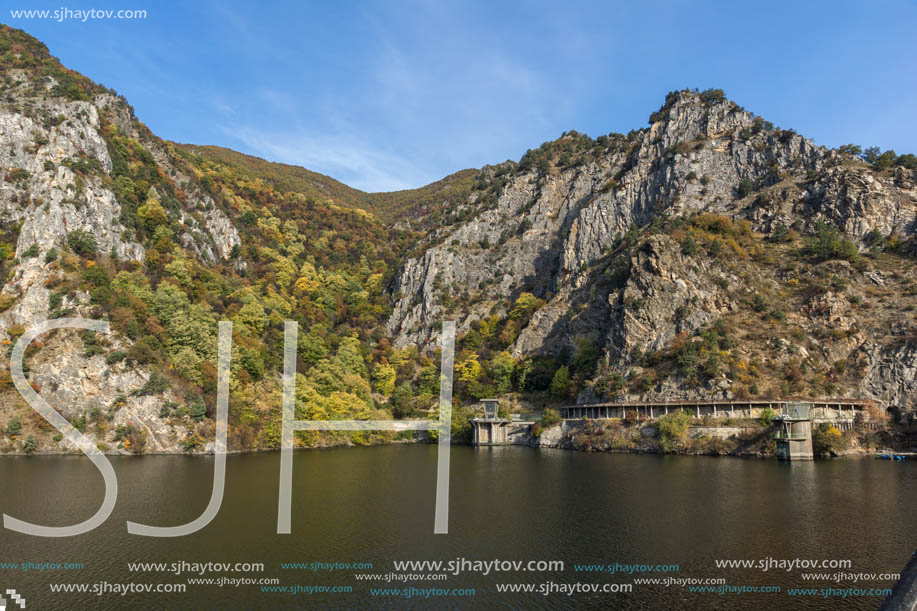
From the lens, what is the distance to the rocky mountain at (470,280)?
67.0 meters

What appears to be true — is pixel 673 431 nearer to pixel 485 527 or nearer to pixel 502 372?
pixel 502 372

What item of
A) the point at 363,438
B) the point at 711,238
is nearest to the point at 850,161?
the point at 711,238

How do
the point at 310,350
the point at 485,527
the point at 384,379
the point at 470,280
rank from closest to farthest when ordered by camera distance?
1. the point at 485,527
2. the point at 310,350
3. the point at 384,379
4. the point at 470,280

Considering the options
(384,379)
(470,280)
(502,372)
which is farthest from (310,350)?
(470,280)

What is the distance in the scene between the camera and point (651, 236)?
89.5 m

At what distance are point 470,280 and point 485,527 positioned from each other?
105398mm

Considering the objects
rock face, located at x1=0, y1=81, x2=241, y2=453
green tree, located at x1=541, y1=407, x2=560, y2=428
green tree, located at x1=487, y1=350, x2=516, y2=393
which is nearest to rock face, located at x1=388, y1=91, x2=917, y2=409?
green tree, located at x1=541, y1=407, x2=560, y2=428

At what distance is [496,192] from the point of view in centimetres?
15412

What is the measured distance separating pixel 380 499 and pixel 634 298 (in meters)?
61.1

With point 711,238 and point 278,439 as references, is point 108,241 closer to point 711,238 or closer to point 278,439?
point 278,439

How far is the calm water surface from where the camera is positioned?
19.8 metres

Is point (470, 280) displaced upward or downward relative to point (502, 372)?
upward

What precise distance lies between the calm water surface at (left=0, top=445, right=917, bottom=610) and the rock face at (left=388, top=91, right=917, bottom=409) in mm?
33141

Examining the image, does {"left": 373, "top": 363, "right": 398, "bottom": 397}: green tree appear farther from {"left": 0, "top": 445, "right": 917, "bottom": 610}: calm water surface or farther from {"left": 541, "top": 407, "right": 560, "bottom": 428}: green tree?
{"left": 0, "top": 445, "right": 917, "bottom": 610}: calm water surface
